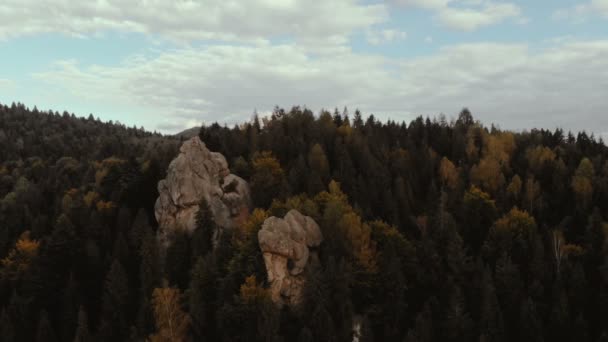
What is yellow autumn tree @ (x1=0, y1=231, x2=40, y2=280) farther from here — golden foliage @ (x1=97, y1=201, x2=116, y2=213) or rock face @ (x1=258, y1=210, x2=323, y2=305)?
rock face @ (x1=258, y1=210, x2=323, y2=305)

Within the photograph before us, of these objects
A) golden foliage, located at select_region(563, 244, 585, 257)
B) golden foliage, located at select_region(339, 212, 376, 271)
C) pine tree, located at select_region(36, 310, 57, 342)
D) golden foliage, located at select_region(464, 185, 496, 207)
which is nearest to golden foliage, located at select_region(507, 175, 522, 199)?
golden foliage, located at select_region(464, 185, 496, 207)

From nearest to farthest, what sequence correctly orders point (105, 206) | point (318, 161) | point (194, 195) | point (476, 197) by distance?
point (194, 195) → point (476, 197) → point (105, 206) → point (318, 161)

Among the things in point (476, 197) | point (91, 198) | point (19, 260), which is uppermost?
point (476, 197)

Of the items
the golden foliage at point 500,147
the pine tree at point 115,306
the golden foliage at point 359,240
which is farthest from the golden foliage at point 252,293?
the golden foliage at point 500,147

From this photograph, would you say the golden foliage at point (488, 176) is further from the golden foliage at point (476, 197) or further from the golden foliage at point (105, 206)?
the golden foliage at point (105, 206)

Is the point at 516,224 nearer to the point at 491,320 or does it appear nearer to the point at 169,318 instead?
the point at 491,320

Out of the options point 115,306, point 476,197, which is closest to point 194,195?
point 115,306
